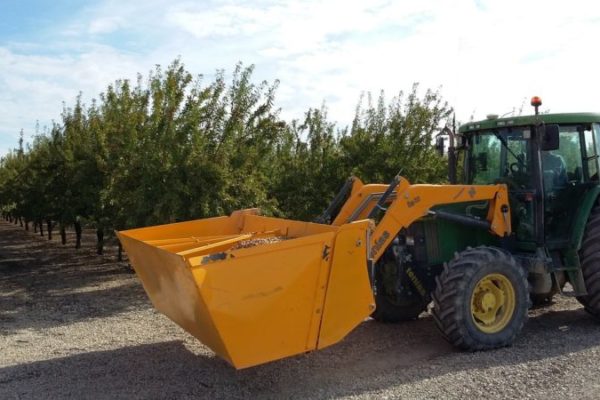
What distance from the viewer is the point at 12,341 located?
701 cm

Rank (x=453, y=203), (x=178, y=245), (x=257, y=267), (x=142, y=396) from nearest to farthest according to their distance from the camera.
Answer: (x=257, y=267)
(x=142, y=396)
(x=178, y=245)
(x=453, y=203)

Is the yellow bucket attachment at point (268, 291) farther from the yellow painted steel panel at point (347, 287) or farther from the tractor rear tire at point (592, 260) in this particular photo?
the tractor rear tire at point (592, 260)

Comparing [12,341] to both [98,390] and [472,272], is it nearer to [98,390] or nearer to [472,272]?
[98,390]

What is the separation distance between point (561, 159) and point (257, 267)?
4.03 metres

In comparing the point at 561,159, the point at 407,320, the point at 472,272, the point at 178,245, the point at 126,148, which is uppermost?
the point at 126,148

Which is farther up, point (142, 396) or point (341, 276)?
point (341, 276)

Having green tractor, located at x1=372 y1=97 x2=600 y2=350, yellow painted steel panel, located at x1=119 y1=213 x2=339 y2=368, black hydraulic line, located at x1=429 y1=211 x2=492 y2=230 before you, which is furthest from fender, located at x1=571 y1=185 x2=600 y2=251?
yellow painted steel panel, located at x1=119 y1=213 x2=339 y2=368

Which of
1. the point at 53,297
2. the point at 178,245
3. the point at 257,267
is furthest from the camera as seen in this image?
the point at 53,297

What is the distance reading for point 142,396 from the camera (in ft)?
16.1

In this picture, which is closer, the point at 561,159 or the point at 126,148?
the point at 561,159

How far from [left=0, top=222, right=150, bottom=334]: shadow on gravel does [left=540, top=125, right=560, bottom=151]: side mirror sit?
591cm

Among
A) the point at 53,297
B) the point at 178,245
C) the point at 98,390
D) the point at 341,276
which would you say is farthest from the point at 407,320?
the point at 53,297

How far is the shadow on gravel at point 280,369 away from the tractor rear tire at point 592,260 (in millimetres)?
339

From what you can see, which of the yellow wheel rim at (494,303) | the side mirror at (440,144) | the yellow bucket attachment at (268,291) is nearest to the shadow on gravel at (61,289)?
the yellow bucket attachment at (268,291)
